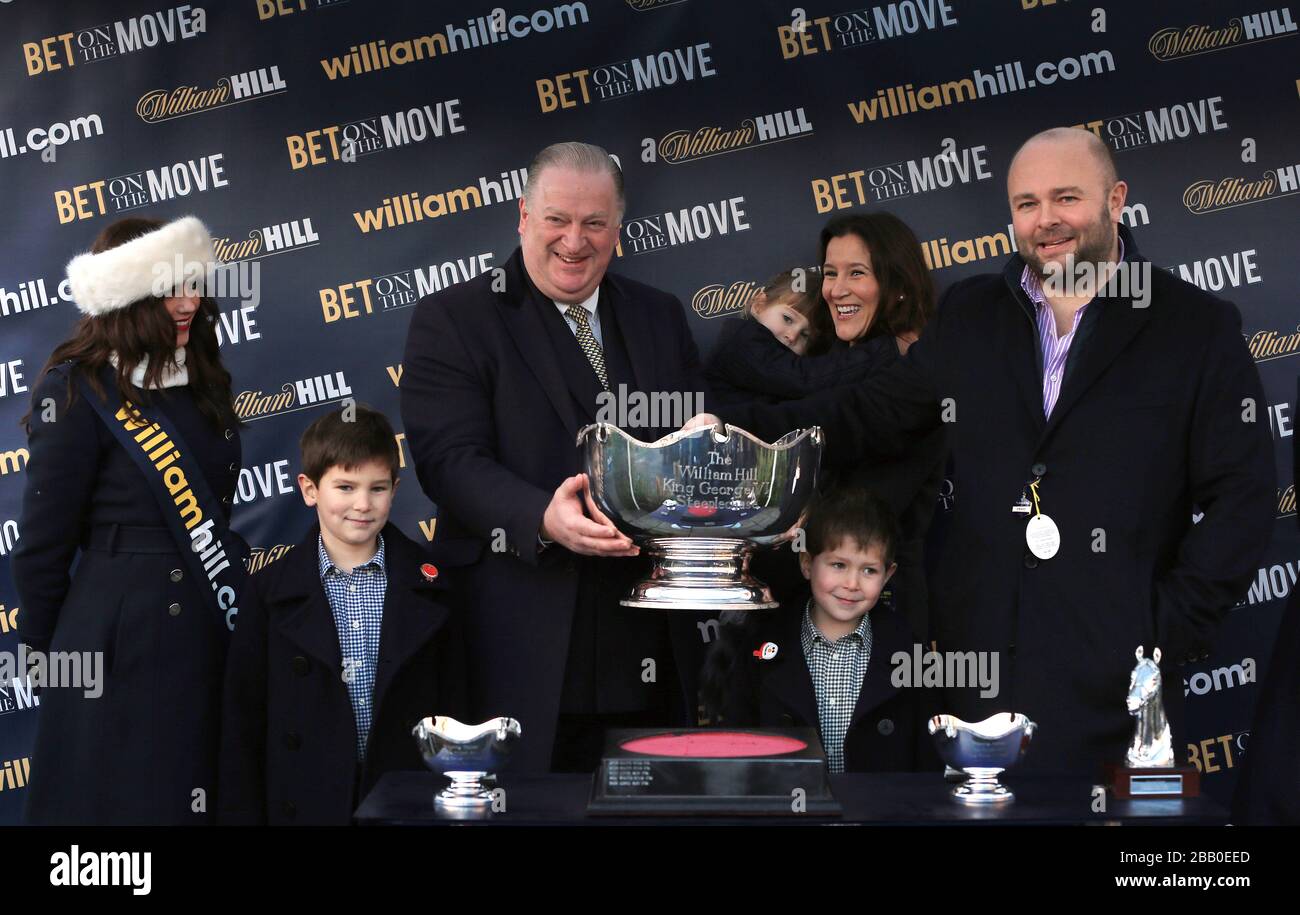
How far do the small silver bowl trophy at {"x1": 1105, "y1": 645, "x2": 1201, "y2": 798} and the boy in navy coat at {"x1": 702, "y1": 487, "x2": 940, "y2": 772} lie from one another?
662mm

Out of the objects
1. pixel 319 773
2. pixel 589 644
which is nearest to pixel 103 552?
pixel 319 773

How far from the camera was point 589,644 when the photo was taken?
3363 millimetres

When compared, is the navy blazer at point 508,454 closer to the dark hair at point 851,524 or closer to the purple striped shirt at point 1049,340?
the dark hair at point 851,524

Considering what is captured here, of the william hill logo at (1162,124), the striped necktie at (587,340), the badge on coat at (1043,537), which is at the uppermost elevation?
the william hill logo at (1162,124)

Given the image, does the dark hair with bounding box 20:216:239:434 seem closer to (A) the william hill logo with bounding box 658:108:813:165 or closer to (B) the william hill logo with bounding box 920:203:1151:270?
(A) the william hill logo with bounding box 658:108:813:165

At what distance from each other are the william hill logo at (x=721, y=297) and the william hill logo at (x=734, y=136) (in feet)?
1.35

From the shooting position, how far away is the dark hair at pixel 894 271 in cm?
427

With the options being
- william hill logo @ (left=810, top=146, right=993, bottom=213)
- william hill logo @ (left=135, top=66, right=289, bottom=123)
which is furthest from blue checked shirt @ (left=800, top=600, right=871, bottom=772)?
william hill logo @ (left=135, top=66, right=289, bottom=123)

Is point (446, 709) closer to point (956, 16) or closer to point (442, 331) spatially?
point (442, 331)

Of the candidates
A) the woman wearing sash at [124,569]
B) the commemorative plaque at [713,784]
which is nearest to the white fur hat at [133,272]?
the woman wearing sash at [124,569]

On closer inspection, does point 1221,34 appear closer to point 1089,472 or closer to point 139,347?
point 1089,472

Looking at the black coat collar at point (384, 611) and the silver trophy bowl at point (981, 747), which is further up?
the black coat collar at point (384, 611)

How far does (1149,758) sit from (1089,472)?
2.88ft
